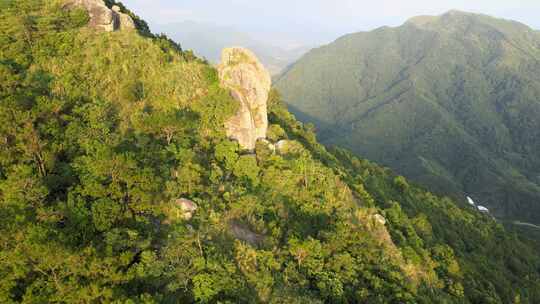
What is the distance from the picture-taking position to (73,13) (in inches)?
1623

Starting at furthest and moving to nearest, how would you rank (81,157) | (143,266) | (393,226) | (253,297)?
1. (393,226)
2. (81,157)
3. (253,297)
4. (143,266)

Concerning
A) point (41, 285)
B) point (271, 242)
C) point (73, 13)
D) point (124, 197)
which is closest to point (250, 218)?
point (271, 242)

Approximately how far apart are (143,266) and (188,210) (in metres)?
6.36

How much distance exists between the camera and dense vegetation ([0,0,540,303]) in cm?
1891

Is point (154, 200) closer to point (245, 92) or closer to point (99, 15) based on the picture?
point (245, 92)

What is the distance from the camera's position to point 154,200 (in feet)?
79.5

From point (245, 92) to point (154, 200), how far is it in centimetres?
1966

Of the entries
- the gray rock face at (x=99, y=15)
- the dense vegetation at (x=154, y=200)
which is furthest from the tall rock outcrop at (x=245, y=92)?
the gray rock face at (x=99, y=15)

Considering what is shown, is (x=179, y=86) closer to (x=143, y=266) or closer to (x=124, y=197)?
(x=124, y=197)

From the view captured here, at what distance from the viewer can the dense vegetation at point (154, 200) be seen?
62.0ft

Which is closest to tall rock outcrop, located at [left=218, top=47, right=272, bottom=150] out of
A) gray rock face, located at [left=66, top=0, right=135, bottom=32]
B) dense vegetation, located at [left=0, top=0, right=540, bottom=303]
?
dense vegetation, located at [left=0, top=0, right=540, bottom=303]

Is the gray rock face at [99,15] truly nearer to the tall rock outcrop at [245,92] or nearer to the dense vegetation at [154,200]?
the dense vegetation at [154,200]

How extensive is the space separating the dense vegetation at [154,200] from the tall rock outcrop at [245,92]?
1317mm

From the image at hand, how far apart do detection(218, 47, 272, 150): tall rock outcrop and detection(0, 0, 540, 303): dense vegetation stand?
1317 mm
